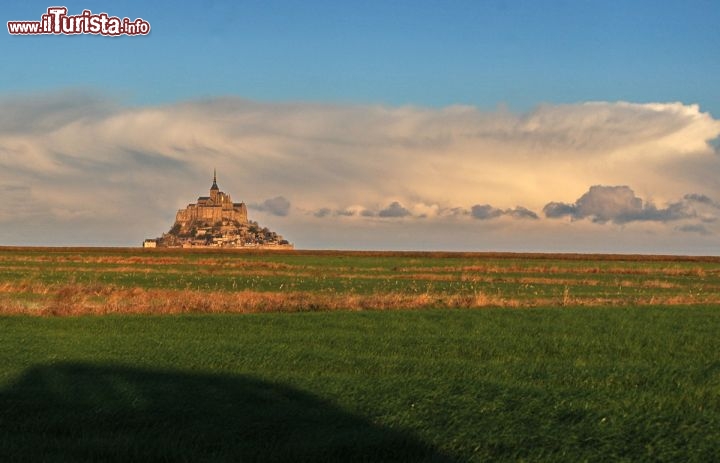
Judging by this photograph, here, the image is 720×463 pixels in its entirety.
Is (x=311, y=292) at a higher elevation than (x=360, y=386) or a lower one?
lower

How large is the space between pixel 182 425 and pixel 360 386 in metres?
3.54

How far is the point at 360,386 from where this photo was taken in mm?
12922

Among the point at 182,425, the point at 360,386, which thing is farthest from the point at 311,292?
the point at 182,425

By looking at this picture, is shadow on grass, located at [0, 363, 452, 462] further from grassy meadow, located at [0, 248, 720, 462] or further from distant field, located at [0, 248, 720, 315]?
distant field, located at [0, 248, 720, 315]

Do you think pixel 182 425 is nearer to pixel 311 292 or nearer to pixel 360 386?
pixel 360 386

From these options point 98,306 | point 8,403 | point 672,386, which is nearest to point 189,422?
point 8,403

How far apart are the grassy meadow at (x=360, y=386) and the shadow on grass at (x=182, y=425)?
0.11ft

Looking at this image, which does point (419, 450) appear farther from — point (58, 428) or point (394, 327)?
point (394, 327)

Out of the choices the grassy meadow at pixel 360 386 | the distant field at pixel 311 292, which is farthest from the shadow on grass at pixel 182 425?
the distant field at pixel 311 292

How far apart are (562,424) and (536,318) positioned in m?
15.3

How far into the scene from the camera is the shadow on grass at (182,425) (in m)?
9.21

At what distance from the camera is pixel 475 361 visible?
1659 centimetres

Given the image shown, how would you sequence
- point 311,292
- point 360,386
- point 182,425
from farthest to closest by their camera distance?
point 311,292 < point 360,386 < point 182,425

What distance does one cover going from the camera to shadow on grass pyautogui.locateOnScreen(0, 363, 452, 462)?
9.21 m
